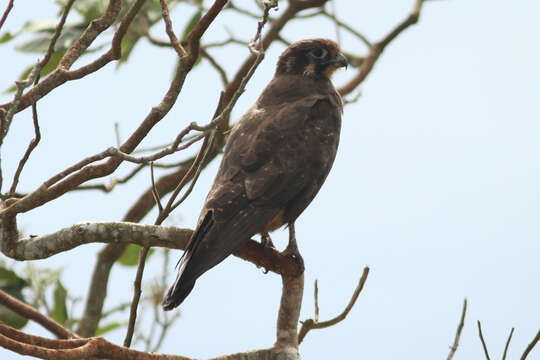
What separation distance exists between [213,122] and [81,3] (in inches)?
83.8

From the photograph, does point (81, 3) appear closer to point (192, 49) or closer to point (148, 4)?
point (148, 4)

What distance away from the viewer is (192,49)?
3287 mm

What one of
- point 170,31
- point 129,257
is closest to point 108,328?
point 129,257

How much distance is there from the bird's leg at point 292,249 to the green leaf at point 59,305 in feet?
4.71

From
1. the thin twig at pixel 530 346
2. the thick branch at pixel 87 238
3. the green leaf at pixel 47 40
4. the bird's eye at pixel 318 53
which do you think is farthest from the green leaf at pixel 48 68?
the thin twig at pixel 530 346

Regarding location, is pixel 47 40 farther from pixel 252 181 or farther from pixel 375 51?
pixel 375 51

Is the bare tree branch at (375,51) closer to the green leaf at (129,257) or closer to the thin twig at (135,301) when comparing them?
the green leaf at (129,257)

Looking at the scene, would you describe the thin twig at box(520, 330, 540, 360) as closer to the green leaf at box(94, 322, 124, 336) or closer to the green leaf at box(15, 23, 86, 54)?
the green leaf at box(15, 23, 86, 54)

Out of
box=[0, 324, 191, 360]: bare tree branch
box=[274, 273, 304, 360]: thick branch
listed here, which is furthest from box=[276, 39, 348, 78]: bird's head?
box=[0, 324, 191, 360]: bare tree branch

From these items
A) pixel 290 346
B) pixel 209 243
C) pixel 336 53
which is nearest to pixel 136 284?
pixel 209 243

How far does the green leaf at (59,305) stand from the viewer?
4.81 metres

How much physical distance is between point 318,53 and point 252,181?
58.9 inches

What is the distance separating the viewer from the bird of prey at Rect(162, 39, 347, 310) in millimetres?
3568

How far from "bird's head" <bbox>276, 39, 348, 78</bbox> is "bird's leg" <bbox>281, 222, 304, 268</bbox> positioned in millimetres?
1311
